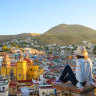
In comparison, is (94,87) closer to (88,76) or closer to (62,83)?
(88,76)

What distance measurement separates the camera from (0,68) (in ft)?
68.1

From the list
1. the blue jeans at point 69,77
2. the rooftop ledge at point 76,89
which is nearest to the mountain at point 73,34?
the blue jeans at point 69,77

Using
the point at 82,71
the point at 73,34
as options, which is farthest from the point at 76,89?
the point at 73,34

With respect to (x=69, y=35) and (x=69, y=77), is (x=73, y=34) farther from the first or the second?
(x=69, y=77)

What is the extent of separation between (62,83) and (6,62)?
59.2 ft

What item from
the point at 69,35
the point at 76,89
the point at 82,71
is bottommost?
the point at 76,89

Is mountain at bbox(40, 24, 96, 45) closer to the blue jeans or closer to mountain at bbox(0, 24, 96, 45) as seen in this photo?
mountain at bbox(0, 24, 96, 45)

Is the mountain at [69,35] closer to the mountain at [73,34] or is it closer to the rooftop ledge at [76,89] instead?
the mountain at [73,34]

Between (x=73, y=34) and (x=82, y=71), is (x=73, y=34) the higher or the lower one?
the higher one

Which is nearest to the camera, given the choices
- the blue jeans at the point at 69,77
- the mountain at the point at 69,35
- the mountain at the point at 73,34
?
the blue jeans at the point at 69,77

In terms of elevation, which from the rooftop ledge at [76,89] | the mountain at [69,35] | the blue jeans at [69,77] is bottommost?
the rooftop ledge at [76,89]

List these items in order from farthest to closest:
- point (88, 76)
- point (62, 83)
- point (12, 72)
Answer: point (12, 72)
point (62, 83)
point (88, 76)

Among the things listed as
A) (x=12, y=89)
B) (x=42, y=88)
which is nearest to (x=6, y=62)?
(x=12, y=89)

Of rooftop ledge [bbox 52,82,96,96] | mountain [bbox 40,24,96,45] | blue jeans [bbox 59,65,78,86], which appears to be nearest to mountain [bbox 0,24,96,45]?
mountain [bbox 40,24,96,45]
